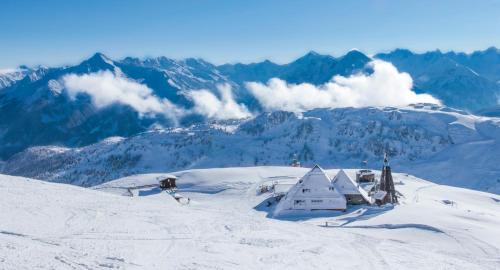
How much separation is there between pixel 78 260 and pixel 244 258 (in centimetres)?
1021

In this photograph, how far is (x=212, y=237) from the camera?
3616 centimetres

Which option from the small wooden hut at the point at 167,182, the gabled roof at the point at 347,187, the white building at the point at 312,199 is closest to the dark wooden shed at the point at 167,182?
the small wooden hut at the point at 167,182

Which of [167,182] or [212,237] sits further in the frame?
[167,182]

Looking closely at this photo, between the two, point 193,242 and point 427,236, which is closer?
point 193,242

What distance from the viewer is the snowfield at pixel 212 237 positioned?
27.8 meters

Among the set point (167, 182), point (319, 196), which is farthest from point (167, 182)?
point (319, 196)

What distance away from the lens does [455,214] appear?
61000mm

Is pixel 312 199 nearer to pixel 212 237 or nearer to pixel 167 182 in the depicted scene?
pixel 167 182

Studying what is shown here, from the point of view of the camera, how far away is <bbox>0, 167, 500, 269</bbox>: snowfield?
91.1ft

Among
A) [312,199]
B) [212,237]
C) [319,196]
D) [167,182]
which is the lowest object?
[312,199]

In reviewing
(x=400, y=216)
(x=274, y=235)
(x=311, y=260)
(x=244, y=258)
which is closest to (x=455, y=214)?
(x=400, y=216)

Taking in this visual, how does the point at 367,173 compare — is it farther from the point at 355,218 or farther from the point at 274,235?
the point at 274,235

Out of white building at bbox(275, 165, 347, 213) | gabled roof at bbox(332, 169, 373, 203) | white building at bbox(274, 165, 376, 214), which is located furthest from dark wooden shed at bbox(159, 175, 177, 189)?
gabled roof at bbox(332, 169, 373, 203)

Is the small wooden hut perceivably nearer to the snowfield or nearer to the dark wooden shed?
the dark wooden shed
